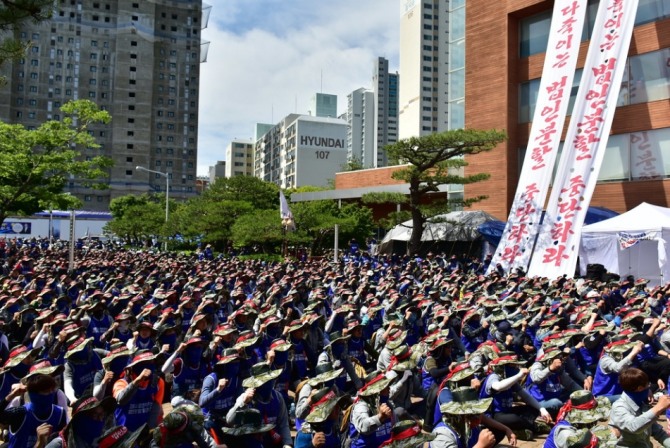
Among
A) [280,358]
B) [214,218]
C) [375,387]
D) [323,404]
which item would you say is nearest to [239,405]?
[323,404]

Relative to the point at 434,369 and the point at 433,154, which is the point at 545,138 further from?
the point at 434,369

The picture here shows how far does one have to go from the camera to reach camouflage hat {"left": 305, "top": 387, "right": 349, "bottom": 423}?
15.9 ft

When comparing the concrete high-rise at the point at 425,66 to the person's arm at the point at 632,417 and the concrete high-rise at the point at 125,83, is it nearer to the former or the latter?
the concrete high-rise at the point at 125,83

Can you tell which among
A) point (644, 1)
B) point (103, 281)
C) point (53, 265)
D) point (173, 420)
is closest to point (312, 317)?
point (173, 420)

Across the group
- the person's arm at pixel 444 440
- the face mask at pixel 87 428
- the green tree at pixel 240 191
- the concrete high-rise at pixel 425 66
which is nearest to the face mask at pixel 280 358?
the face mask at pixel 87 428

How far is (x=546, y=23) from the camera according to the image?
1225 inches

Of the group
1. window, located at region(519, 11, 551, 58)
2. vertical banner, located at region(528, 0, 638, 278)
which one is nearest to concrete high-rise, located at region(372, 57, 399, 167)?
window, located at region(519, 11, 551, 58)

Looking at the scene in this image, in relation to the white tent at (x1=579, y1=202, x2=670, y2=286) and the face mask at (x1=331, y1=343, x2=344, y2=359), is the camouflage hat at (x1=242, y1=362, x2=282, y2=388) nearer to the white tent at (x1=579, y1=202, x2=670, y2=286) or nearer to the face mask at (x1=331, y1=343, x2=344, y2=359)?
the face mask at (x1=331, y1=343, x2=344, y2=359)

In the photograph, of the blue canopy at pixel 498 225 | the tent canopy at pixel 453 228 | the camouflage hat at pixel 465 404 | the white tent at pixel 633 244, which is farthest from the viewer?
the tent canopy at pixel 453 228

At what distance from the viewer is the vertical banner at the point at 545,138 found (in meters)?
23.2

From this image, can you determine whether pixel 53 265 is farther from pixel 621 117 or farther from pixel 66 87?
pixel 66 87

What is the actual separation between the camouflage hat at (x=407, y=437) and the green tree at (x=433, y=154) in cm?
2222

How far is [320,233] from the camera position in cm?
3384

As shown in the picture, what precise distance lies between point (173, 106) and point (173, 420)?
96.0 m
